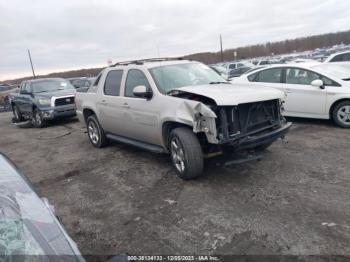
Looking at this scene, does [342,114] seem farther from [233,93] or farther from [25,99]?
[25,99]

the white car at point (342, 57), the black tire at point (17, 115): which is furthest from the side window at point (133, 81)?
the black tire at point (17, 115)

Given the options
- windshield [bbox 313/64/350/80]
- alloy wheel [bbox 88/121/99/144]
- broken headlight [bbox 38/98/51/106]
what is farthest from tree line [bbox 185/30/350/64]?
alloy wheel [bbox 88/121/99/144]

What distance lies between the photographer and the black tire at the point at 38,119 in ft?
39.3

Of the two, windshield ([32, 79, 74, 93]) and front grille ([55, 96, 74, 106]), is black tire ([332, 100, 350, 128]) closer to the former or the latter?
front grille ([55, 96, 74, 106])

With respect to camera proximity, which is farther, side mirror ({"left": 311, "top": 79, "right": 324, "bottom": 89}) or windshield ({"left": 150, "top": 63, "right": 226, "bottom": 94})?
side mirror ({"left": 311, "top": 79, "right": 324, "bottom": 89})

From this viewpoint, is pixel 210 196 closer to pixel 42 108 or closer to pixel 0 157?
pixel 0 157

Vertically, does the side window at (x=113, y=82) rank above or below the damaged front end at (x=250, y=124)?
above

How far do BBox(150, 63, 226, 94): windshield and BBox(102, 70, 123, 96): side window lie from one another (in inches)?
40.0

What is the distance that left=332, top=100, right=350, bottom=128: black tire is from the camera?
7.29 metres

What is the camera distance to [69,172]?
6.25 metres

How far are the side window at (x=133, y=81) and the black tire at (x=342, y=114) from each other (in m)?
4.47

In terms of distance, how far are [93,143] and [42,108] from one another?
4.97m

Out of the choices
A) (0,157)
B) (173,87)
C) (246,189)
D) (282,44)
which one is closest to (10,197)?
(0,157)

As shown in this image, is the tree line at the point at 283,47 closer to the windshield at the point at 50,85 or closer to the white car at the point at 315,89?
the windshield at the point at 50,85
